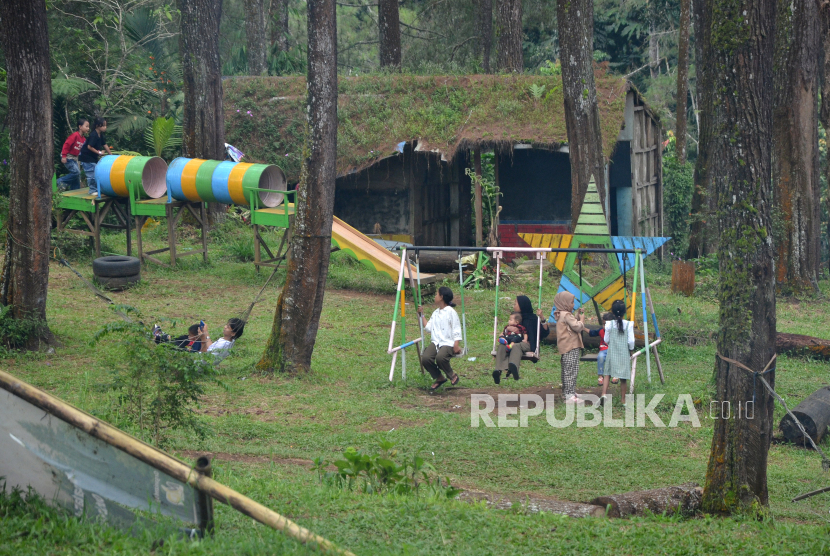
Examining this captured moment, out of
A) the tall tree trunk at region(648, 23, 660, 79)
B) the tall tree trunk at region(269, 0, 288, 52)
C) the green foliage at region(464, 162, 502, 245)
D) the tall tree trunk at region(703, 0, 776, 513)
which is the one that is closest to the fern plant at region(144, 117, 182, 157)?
the green foliage at region(464, 162, 502, 245)

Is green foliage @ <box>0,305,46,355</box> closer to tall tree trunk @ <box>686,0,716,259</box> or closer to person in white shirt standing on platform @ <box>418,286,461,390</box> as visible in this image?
person in white shirt standing on platform @ <box>418,286,461,390</box>

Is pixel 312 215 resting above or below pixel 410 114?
below

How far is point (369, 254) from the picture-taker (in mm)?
14648

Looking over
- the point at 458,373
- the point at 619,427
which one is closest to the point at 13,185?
the point at 458,373

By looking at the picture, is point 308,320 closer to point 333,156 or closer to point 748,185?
point 333,156

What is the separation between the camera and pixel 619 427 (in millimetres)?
8680

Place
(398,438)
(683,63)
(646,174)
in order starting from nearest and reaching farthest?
(398,438), (646,174), (683,63)

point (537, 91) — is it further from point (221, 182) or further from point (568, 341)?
point (568, 341)

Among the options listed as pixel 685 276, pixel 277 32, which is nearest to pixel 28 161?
pixel 685 276

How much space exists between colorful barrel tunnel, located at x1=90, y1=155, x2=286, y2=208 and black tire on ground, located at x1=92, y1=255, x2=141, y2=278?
184 centimetres

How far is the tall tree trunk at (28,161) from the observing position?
9742mm

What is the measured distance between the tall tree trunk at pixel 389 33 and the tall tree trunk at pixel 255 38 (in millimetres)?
5936

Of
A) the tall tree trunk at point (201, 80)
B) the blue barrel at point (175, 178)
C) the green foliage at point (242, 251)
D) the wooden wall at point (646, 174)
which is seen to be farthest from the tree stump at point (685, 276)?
the tall tree trunk at point (201, 80)

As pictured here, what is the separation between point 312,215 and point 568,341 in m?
3.50
